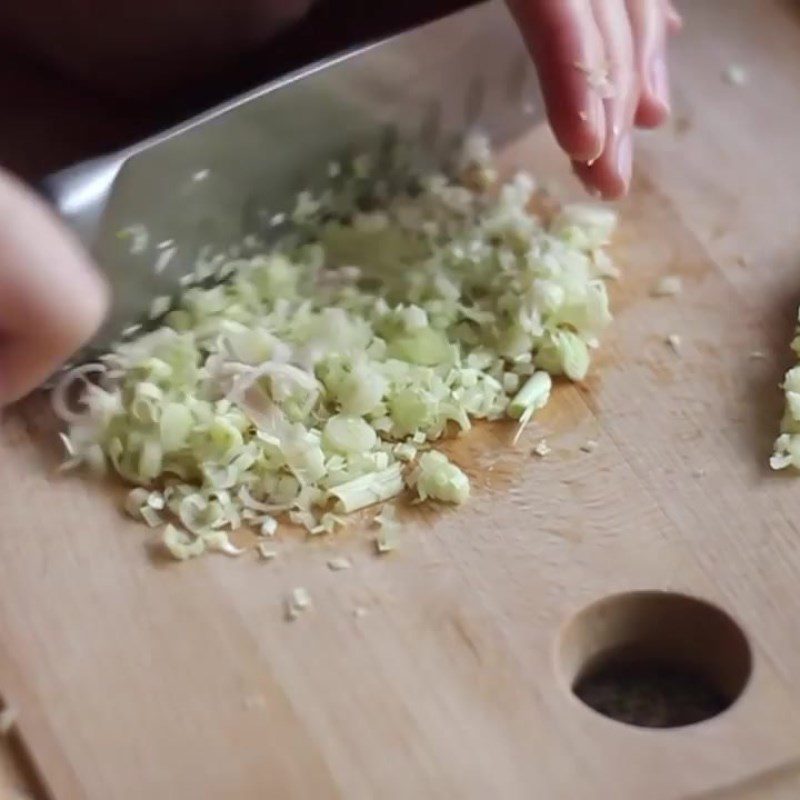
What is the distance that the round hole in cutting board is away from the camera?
799mm

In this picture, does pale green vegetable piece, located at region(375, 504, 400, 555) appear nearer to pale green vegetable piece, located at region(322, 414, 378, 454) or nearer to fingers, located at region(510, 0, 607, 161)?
pale green vegetable piece, located at region(322, 414, 378, 454)

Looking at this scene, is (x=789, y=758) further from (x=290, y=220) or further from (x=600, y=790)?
(x=290, y=220)

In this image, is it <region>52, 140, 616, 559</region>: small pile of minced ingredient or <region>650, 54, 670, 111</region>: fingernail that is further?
<region>650, 54, 670, 111</region>: fingernail

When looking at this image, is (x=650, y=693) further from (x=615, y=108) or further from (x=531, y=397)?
(x=615, y=108)

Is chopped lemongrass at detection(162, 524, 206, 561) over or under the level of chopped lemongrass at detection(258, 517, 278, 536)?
over

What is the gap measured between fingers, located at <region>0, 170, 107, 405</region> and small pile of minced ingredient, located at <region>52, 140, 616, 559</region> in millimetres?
192

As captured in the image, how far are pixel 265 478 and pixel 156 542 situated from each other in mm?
69

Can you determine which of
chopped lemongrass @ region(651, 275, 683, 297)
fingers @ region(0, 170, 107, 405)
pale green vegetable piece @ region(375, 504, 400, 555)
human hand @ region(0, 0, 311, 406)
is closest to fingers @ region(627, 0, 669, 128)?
chopped lemongrass @ region(651, 275, 683, 297)

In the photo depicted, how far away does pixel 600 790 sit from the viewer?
2.38 feet

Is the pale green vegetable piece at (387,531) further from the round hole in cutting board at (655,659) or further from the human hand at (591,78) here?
the human hand at (591,78)

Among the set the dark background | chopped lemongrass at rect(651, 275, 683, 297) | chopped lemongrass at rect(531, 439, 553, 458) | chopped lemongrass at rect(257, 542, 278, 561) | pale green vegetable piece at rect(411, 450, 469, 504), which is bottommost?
chopped lemongrass at rect(651, 275, 683, 297)

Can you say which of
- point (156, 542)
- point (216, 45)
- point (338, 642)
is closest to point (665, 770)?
point (338, 642)

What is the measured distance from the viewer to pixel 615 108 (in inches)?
36.3

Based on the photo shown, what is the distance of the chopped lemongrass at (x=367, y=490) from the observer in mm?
842
